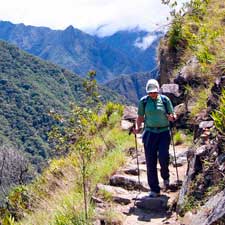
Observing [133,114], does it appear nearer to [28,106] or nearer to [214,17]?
[214,17]

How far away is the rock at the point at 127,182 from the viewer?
10.4m

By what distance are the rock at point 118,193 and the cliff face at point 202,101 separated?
1.48 metres

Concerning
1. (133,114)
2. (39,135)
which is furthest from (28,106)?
(133,114)

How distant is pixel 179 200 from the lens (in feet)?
26.9

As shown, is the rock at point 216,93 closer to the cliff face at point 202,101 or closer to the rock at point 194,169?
the cliff face at point 202,101

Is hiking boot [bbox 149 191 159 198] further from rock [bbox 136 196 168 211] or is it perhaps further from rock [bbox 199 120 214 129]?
rock [bbox 199 120 214 129]

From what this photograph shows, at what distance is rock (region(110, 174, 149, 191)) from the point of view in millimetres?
10375

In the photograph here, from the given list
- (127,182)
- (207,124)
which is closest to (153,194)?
(127,182)

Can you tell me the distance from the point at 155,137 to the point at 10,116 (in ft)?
605

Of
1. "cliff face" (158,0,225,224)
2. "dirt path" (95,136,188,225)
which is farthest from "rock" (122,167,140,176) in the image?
"cliff face" (158,0,225,224)

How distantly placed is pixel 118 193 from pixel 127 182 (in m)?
0.66

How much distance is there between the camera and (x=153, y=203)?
30.6 feet

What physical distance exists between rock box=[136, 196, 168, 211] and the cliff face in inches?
36.1

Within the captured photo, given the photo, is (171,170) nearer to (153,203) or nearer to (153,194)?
(153,194)
